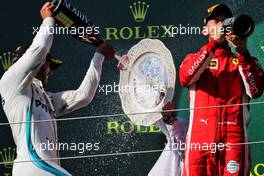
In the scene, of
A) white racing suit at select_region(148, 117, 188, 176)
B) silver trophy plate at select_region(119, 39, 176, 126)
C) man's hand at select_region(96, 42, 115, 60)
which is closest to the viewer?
man's hand at select_region(96, 42, 115, 60)

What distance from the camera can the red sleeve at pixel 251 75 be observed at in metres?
3.60

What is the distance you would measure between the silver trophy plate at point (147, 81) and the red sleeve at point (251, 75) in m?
0.52

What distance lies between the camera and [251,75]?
3617 mm

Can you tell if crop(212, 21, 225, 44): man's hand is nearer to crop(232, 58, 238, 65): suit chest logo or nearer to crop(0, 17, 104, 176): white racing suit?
crop(232, 58, 238, 65): suit chest logo

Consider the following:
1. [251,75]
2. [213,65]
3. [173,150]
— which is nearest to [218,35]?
[213,65]

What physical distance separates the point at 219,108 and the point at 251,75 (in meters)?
0.20

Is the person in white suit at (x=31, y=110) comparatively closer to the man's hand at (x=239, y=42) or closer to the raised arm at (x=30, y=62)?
the raised arm at (x=30, y=62)

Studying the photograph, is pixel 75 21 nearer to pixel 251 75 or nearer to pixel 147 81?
pixel 147 81

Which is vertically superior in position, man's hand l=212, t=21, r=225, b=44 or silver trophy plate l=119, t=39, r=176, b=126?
man's hand l=212, t=21, r=225, b=44

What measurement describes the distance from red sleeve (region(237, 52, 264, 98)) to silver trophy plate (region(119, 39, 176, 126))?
524 millimetres

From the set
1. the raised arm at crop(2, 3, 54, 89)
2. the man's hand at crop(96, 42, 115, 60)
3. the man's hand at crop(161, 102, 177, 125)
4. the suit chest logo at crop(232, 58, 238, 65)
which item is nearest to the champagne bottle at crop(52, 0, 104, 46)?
the man's hand at crop(96, 42, 115, 60)

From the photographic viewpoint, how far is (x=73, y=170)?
429 cm

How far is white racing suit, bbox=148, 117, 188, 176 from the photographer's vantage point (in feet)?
13.0

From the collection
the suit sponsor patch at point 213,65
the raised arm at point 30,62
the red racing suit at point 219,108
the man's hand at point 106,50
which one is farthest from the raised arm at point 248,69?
the raised arm at point 30,62
